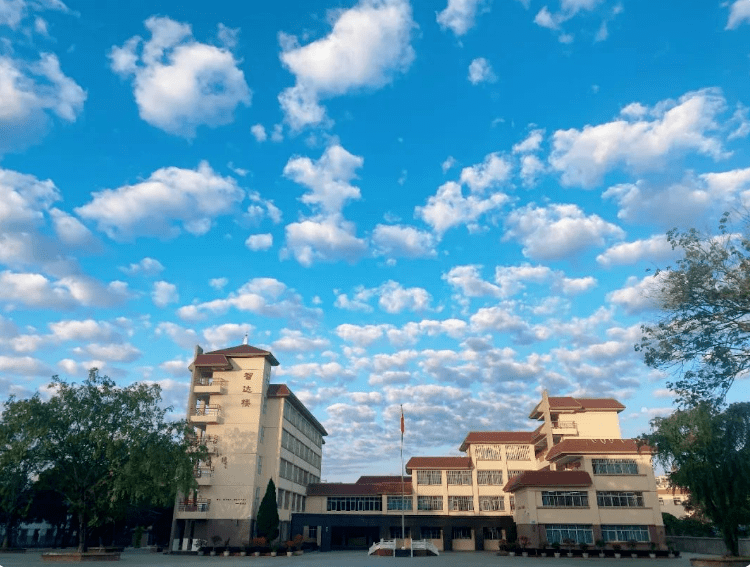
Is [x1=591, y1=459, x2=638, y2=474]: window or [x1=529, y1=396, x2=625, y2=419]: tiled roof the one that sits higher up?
[x1=529, y1=396, x2=625, y2=419]: tiled roof

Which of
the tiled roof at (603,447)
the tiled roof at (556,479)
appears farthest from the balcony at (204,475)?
the tiled roof at (603,447)

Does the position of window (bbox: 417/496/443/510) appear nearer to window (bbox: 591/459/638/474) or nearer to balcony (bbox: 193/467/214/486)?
window (bbox: 591/459/638/474)

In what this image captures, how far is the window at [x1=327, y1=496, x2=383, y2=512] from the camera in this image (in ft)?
190

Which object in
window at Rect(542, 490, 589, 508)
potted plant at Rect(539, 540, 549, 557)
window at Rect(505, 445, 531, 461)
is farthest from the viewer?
window at Rect(505, 445, 531, 461)

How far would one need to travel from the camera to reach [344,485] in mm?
59719

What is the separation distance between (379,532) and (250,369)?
74.4 feet

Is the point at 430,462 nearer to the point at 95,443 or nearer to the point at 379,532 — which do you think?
the point at 379,532

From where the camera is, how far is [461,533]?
56719 mm

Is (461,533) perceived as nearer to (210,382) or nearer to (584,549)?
(584,549)

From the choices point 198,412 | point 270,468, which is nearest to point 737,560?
point 270,468

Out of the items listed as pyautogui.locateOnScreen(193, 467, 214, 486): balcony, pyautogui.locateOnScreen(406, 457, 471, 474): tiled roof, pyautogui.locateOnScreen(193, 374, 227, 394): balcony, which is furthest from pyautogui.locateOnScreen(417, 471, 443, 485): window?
pyautogui.locateOnScreen(193, 374, 227, 394): balcony

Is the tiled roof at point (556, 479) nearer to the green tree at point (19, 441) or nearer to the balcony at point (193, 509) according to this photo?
the balcony at point (193, 509)

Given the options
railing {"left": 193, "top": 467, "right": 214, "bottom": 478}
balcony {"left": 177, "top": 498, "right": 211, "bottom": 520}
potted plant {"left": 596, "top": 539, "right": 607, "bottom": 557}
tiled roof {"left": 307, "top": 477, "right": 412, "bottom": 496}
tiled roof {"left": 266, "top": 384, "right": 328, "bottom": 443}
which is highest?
tiled roof {"left": 266, "top": 384, "right": 328, "bottom": 443}

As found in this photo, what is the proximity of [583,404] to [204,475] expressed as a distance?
3810 centimetres
